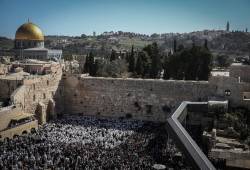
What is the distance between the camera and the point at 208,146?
772 inches

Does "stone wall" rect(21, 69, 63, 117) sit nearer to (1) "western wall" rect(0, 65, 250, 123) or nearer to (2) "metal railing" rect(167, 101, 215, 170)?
(1) "western wall" rect(0, 65, 250, 123)

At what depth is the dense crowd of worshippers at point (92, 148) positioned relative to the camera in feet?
55.2

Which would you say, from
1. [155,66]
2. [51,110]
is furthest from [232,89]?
[51,110]

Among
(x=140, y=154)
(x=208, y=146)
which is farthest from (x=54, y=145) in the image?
(x=208, y=146)

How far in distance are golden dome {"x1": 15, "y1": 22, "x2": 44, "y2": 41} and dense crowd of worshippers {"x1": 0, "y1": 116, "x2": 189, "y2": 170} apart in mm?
17401

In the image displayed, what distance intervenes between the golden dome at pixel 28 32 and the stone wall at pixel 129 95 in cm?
1387

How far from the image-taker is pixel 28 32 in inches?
1576

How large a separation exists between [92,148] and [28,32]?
2399 cm

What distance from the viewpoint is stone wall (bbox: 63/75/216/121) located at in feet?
84.2

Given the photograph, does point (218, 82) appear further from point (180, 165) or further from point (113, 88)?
point (180, 165)

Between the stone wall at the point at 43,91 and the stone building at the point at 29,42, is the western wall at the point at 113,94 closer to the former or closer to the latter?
the stone wall at the point at 43,91

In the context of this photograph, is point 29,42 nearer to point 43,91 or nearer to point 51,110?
point 43,91

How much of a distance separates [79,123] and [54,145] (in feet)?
18.9

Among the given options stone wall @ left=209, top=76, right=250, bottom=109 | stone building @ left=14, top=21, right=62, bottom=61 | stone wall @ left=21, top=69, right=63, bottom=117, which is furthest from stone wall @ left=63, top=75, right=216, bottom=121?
stone building @ left=14, top=21, right=62, bottom=61
